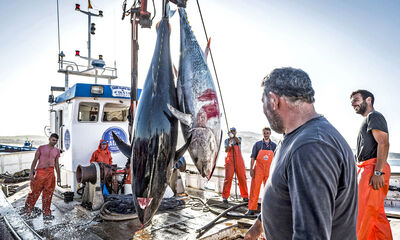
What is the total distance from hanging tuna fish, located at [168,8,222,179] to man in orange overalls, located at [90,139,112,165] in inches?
210

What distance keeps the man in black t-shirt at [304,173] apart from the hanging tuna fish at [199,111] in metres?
0.44

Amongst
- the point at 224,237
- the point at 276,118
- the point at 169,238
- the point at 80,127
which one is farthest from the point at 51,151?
the point at 276,118

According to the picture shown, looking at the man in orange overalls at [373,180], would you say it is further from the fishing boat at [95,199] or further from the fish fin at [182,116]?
the fish fin at [182,116]

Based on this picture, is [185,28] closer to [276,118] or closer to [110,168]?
[276,118]

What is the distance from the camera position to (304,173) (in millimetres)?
977

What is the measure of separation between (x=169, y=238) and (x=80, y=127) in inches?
169

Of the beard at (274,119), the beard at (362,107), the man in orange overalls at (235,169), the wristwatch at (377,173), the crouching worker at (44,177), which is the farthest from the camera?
the man in orange overalls at (235,169)

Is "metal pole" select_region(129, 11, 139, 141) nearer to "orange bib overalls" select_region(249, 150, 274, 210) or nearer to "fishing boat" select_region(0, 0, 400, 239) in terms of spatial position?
"fishing boat" select_region(0, 0, 400, 239)

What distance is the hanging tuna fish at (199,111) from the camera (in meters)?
1.58

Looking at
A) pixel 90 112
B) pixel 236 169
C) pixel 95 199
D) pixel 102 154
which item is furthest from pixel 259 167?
pixel 90 112

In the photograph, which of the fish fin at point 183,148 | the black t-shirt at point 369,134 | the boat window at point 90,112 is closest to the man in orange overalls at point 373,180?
the black t-shirt at point 369,134

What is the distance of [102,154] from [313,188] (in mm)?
6232

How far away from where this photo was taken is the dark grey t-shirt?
37.7 inches

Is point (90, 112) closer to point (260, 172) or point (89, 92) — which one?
point (89, 92)
